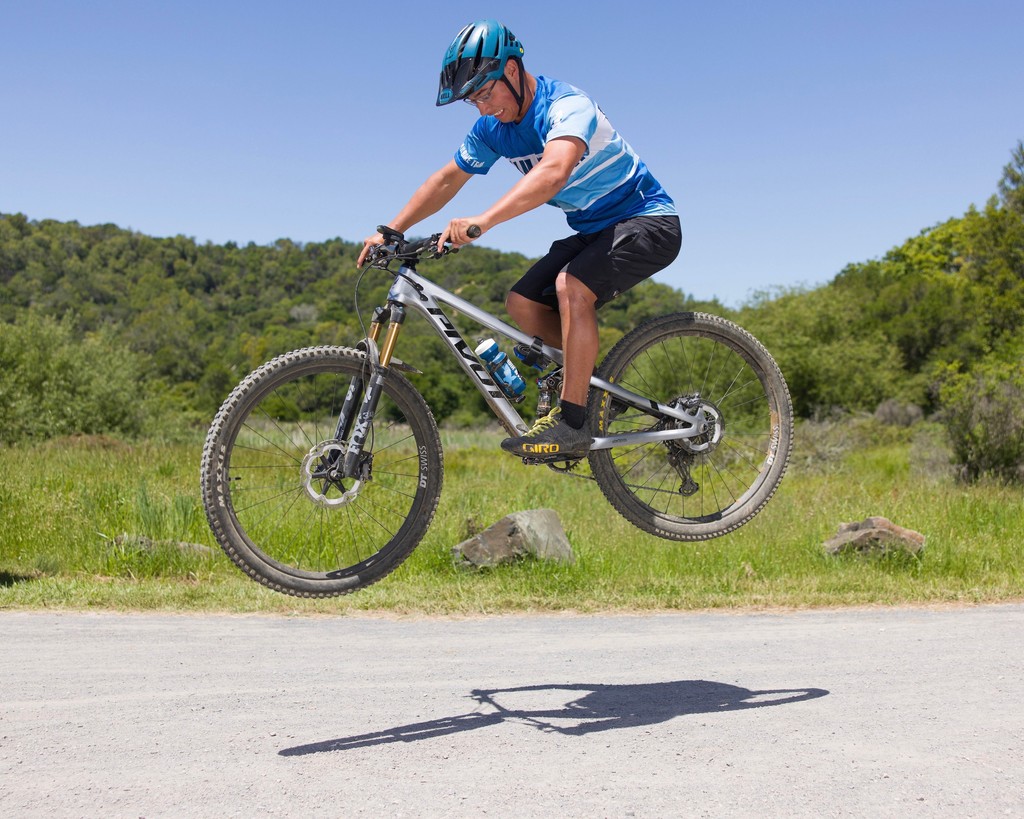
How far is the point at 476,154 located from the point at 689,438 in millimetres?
2115

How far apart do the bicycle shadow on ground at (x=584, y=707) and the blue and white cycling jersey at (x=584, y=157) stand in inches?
132

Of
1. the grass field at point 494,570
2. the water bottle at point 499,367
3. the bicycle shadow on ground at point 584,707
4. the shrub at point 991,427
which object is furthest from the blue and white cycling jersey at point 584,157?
the shrub at point 991,427

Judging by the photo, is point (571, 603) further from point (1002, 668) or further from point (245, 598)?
point (1002, 668)

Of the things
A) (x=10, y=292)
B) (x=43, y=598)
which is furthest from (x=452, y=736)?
(x=10, y=292)

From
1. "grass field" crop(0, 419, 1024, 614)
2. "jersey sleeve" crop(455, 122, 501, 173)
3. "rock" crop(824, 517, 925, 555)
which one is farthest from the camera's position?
"rock" crop(824, 517, 925, 555)

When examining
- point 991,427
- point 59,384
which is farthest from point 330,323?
point 991,427

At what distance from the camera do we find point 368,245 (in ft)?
17.4

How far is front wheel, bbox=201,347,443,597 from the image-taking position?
479cm

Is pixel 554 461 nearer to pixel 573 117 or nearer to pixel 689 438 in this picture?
pixel 689 438

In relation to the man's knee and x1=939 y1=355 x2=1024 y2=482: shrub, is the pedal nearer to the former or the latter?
the man's knee

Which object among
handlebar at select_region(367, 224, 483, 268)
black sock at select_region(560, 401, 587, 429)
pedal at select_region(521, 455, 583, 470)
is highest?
handlebar at select_region(367, 224, 483, 268)

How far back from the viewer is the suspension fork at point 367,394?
16.0 feet

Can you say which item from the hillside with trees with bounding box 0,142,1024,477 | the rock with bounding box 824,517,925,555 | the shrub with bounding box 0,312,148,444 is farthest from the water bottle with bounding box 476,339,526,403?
the shrub with bounding box 0,312,148,444

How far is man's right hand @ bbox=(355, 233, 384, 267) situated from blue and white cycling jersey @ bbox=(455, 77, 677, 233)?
677 mm
